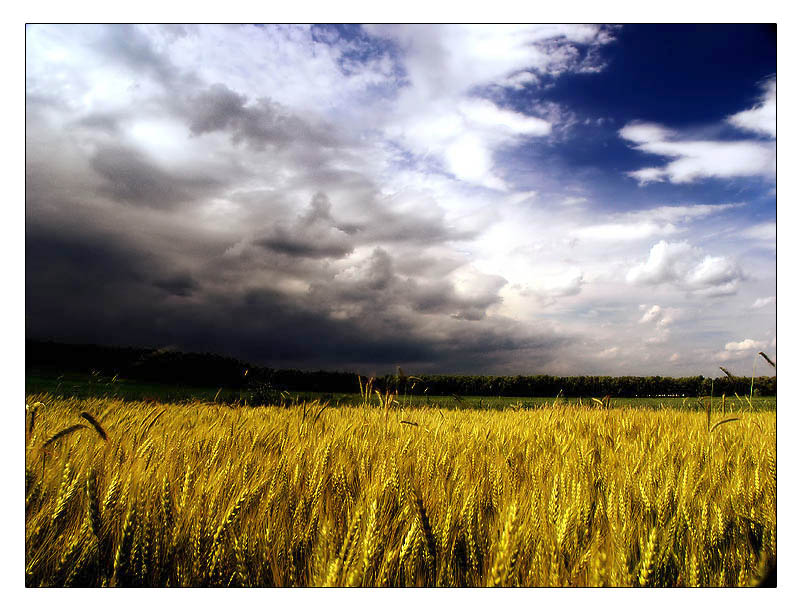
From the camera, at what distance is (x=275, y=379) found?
293 inches

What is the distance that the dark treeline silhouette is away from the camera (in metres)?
3.09

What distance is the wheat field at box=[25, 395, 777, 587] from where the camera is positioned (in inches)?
45.9

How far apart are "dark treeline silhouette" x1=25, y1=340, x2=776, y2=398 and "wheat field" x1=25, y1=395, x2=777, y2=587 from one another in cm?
73

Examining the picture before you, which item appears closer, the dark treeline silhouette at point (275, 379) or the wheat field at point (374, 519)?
the wheat field at point (374, 519)

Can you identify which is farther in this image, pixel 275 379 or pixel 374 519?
pixel 275 379

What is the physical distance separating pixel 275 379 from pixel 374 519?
6698 millimetres

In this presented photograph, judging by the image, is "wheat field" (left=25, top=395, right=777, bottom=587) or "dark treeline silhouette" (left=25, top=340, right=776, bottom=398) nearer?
"wheat field" (left=25, top=395, right=777, bottom=587)

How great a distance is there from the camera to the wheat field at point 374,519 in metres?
1.17

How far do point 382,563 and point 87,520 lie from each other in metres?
0.80

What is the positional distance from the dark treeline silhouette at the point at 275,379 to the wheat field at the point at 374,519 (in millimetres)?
728

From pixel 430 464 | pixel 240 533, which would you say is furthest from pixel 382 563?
pixel 430 464

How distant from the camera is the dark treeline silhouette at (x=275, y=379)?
3091mm
